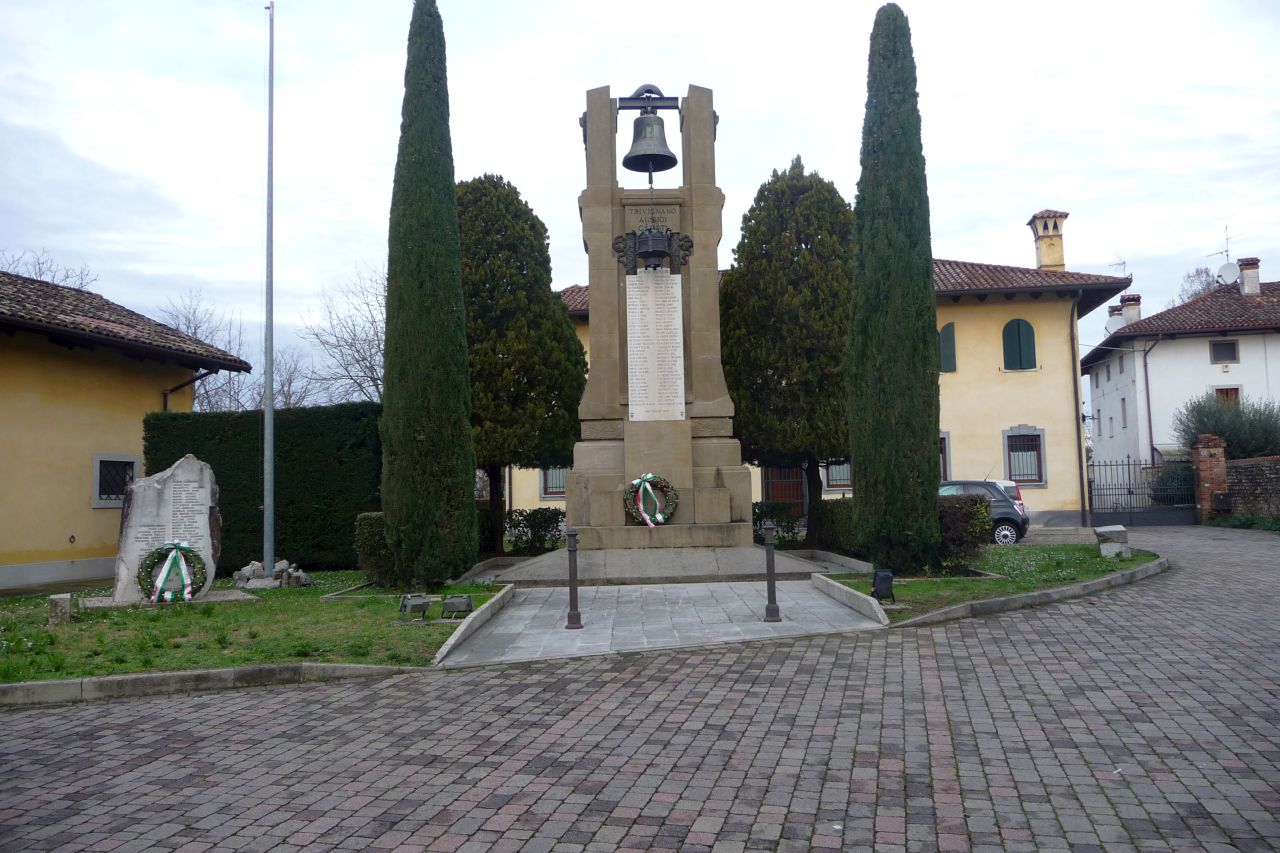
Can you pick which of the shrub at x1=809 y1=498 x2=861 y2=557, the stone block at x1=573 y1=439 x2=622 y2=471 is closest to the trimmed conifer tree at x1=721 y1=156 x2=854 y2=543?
the shrub at x1=809 y1=498 x2=861 y2=557

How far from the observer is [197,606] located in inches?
465

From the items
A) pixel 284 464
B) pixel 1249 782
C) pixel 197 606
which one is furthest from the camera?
pixel 284 464

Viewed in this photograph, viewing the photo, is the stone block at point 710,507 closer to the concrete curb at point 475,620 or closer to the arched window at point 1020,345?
the concrete curb at point 475,620

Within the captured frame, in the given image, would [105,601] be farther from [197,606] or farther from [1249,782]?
[1249,782]

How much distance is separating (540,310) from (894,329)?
26.9 feet

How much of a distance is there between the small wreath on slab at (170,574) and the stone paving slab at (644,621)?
433cm

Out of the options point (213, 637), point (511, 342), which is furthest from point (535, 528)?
point (213, 637)

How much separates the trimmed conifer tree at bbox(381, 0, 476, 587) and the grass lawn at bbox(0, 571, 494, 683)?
1068 millimetres

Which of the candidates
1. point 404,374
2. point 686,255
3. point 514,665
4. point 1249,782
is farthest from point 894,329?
point 1249,782

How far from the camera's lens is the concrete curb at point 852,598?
969 cm

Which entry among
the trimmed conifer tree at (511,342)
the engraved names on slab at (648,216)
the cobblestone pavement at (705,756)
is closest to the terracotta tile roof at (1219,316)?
the engraved names on slab at (648,216)

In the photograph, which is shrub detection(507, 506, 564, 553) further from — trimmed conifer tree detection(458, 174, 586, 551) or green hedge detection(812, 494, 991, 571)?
green hedge detection(812, 494, 991, 571)

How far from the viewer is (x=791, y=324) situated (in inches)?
736

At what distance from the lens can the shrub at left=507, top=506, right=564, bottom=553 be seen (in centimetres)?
1956
